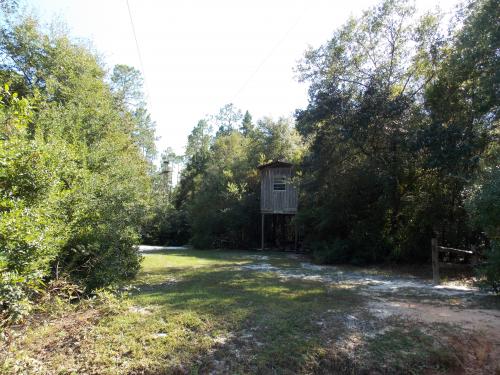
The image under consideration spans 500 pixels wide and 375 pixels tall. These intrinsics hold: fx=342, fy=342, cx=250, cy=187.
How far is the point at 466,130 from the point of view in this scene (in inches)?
425

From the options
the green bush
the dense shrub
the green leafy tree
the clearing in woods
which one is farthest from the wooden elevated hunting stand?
the clearing in woods

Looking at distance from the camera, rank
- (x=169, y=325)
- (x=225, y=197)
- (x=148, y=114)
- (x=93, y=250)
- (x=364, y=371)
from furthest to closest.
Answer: (x=148, y=114) < (x=225, y=197) < (x=93, y=250) < (x=169, y=325) < (x=364, y=371)

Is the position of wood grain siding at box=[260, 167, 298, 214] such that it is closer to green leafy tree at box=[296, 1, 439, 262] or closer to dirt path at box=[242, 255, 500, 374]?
green leafy tree at box=[296, 1, 439, 262]

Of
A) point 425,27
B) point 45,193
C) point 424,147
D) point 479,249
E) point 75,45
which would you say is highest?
point 75,45

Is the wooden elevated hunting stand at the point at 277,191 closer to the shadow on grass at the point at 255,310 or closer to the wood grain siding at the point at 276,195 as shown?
the wood grain siding at the point at 276,195

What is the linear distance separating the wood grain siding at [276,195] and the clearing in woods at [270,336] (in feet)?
41.0

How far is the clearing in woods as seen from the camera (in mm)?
4418

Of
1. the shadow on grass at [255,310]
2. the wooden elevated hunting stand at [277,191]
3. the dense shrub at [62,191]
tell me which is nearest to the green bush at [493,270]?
the shadow on grass at [255,310]

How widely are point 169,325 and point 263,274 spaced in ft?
18.4

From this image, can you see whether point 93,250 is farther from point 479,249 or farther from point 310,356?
point 479,249

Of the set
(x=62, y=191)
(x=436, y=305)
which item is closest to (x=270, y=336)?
(x=436, y=305)

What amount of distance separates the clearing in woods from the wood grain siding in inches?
492

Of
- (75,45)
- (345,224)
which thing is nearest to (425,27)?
(345,224)

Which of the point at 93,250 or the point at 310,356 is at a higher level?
the point at 93,250
